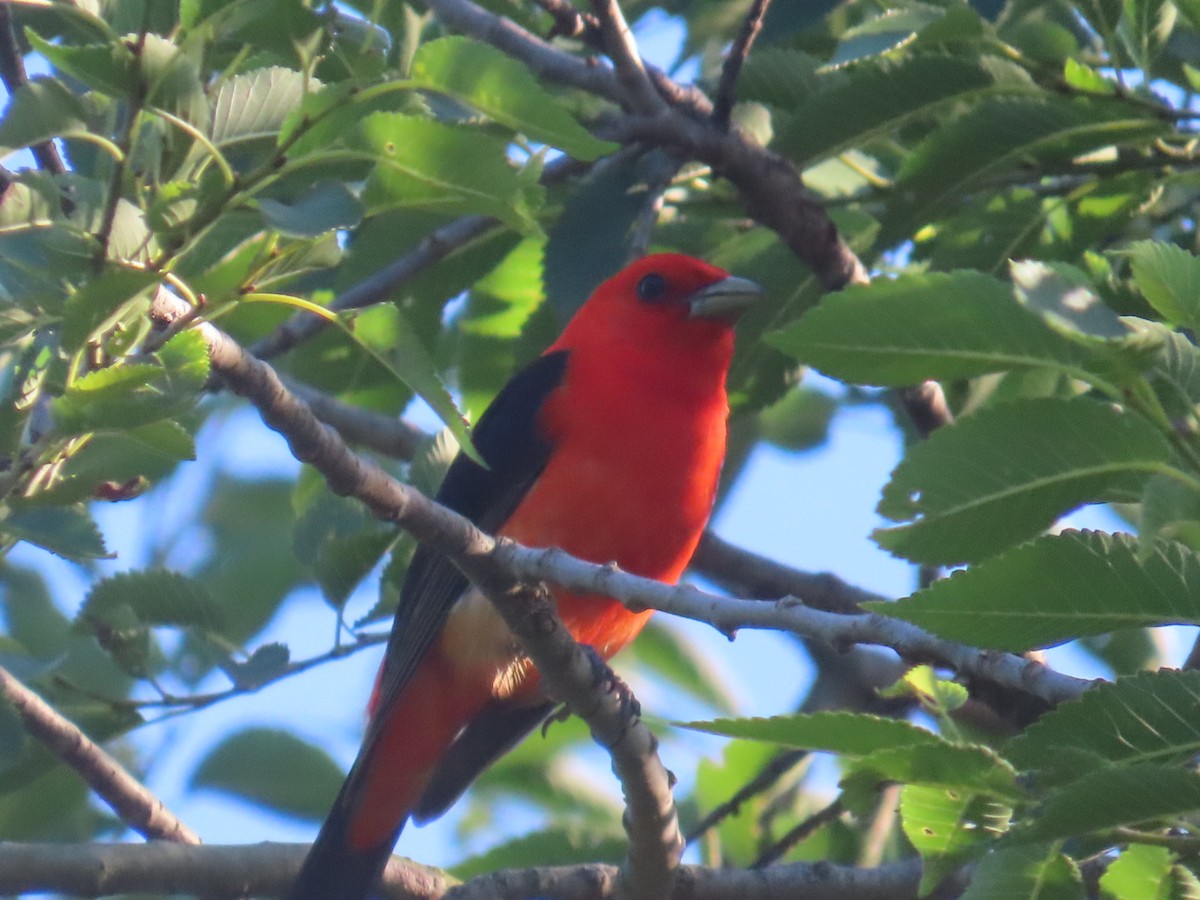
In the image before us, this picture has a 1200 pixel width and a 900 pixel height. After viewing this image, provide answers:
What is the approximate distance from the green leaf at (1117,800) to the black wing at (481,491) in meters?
2.41

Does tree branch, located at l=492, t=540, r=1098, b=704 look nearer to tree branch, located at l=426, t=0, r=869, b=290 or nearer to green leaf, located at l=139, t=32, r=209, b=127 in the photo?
green leaf, located at l=139, t=32, r=209, b=127

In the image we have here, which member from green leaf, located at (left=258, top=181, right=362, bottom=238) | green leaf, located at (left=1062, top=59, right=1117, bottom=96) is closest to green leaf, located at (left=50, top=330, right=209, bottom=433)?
green leaf, located at (left=258, top=181, right=362, bottom=238)

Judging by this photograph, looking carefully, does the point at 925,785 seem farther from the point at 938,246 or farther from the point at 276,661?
the point at 938,246

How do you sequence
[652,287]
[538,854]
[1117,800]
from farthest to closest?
[652,287], [538,854], [1117,800]

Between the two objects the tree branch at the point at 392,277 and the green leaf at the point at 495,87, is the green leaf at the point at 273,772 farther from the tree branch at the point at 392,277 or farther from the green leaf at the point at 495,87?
the green leaf at the point at 495,87

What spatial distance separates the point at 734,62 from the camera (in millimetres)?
4258

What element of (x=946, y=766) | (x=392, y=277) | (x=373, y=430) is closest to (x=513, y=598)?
(x=946, y=766)

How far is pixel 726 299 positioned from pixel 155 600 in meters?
2.04

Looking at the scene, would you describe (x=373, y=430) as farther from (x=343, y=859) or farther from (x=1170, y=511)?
(x=1170, y=511)

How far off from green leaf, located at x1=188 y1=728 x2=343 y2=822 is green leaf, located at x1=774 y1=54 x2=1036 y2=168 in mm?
2567

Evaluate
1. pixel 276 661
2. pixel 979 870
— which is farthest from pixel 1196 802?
pixel 276 661

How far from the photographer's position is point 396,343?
103 inches

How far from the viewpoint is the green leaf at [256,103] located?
94.9 inches

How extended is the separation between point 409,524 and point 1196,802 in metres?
1.40
